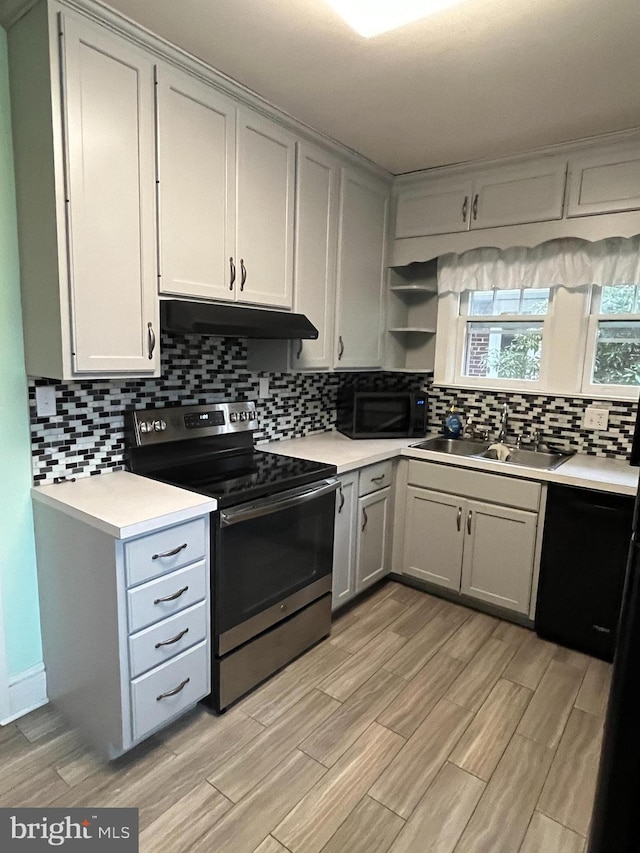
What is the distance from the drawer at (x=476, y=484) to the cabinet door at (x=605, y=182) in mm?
1402

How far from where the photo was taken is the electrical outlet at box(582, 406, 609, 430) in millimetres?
2730

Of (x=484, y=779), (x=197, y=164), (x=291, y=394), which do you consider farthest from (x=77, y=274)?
(x=484, y=779)

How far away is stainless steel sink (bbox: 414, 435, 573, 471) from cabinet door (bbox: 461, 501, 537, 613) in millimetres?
279

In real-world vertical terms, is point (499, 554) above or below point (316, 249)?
below

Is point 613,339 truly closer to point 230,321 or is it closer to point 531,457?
point 531,457

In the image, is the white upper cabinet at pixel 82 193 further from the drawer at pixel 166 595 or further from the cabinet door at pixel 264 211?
the drawer at pixel 166 595

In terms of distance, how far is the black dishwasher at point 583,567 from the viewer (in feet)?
7.52

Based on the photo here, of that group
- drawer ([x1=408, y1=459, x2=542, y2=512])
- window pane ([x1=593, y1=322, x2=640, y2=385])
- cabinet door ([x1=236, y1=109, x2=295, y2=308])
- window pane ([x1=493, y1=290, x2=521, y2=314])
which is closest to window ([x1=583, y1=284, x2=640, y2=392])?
window pane ([x1=593, y1=322, x2=640, y2=385])

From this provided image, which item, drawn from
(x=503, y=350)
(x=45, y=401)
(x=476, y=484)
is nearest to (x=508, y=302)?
(x=503, y=350)

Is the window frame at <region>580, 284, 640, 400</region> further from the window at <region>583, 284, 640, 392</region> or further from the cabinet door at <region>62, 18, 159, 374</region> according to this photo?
the cabinet door at <region>62, 18, 159, 374</region>

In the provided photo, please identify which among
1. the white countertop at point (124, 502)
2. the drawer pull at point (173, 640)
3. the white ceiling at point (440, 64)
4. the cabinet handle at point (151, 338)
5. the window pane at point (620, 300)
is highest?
the white ceiling at point (440, 64)

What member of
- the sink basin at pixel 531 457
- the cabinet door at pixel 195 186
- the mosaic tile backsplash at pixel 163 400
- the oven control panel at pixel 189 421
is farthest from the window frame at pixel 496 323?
the cabinet door at pixel 195 186

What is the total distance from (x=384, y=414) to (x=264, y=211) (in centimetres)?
139

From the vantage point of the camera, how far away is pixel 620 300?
107 inches
